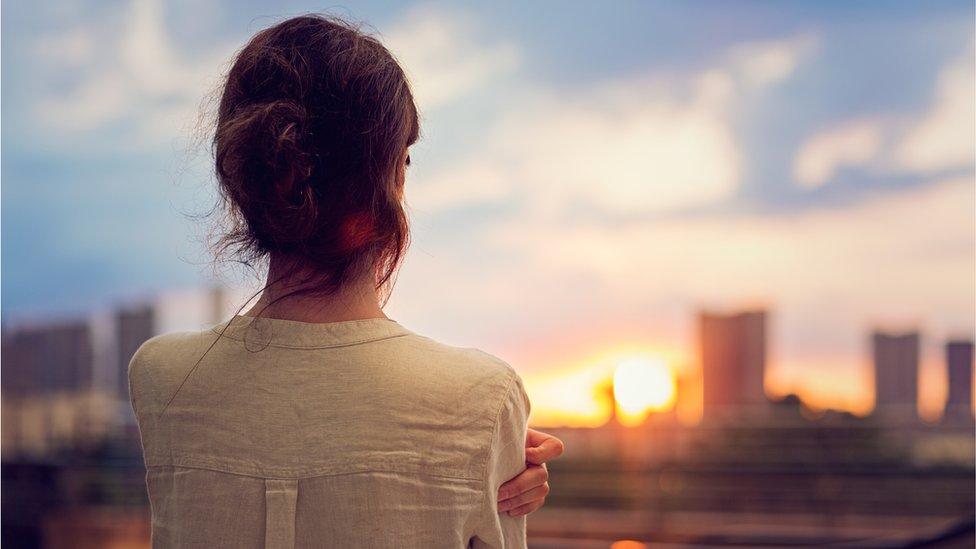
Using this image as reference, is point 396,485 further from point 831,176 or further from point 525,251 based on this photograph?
point 831,176

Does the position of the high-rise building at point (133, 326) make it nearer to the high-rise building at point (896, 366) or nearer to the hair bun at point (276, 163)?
the hair bun at point (276, 163)

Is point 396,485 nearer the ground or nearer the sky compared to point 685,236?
nearer the ground

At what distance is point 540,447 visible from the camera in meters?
0.76

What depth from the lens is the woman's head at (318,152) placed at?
0.67 metres

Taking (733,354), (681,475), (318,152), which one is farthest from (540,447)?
(733,354)

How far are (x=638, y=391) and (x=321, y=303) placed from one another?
5863mm

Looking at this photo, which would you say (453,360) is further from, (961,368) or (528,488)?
(961,368)

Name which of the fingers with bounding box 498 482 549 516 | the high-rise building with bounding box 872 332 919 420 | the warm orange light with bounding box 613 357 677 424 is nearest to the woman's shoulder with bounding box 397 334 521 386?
the fingers with bounding box 498 482 549 516

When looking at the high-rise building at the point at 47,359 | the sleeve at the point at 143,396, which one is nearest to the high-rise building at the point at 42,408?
the high-rise building at the point at 47,359

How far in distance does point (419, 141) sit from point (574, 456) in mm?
5780

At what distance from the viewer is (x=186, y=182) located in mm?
865

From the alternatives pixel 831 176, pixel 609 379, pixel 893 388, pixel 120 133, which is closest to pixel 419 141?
pixel 120 133

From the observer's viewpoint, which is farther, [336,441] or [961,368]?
[961,368]

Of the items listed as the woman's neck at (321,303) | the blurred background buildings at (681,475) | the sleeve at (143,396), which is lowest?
the blurred background buildings at (681,475)
